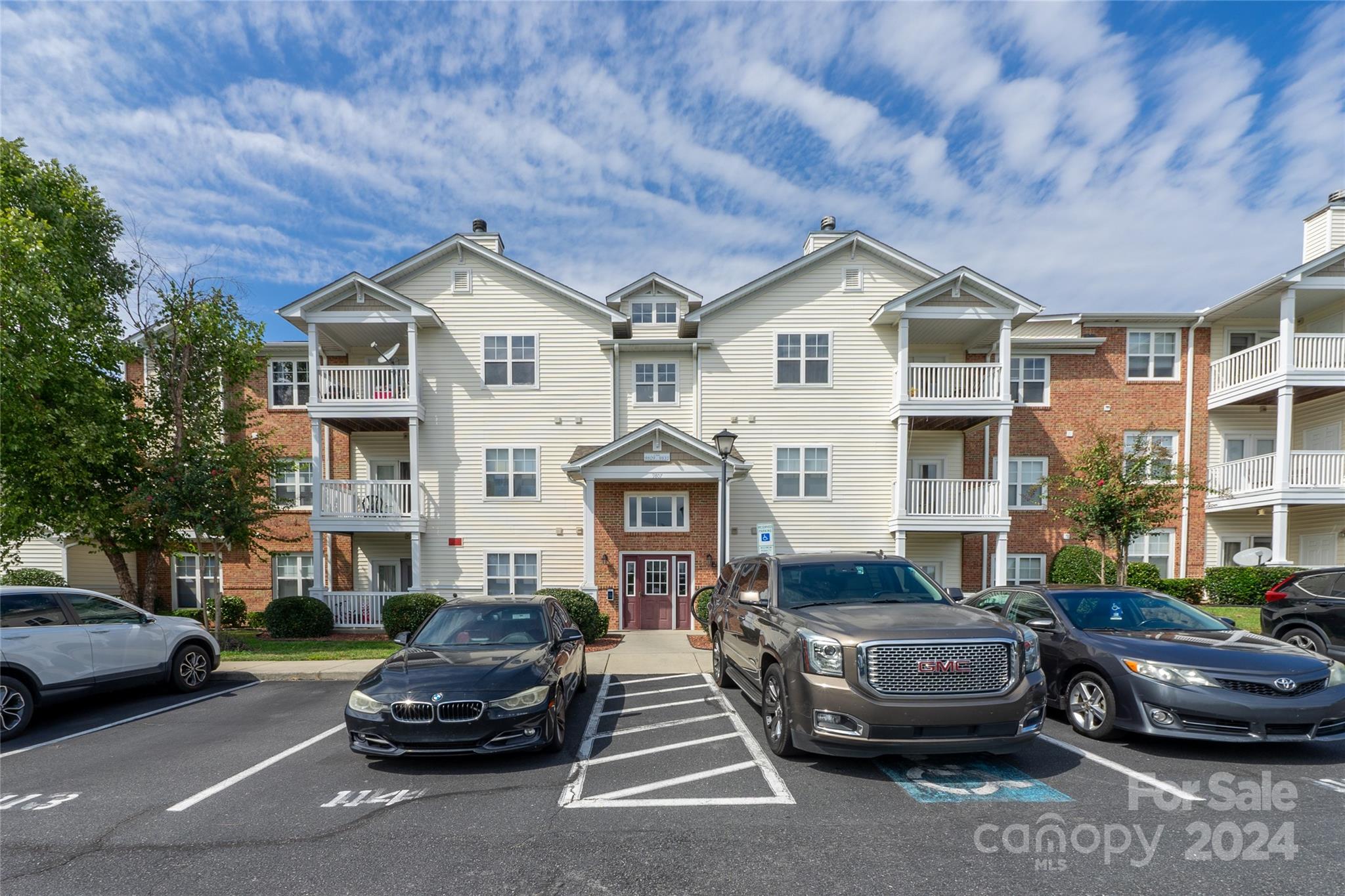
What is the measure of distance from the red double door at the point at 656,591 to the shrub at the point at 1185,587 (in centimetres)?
1265

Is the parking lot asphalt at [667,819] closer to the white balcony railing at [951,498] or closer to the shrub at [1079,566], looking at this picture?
the white balcony railing at [951,498]

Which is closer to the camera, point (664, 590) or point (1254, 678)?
point (1254, 678)

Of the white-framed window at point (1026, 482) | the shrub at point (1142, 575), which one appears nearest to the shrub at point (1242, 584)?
the shrub at point (1142, 575)

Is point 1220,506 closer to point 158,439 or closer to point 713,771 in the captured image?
point 713,771

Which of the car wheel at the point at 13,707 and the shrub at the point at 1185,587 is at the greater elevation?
the car wheel at the point at 13,707

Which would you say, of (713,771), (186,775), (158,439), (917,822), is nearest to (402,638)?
(186,775)

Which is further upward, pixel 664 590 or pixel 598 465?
pixel 598 465

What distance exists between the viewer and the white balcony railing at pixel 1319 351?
637 inches

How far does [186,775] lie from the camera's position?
222 inches

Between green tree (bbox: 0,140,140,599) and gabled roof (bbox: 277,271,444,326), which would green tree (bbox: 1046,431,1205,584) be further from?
green tree (bbox: 0,140,140,599)

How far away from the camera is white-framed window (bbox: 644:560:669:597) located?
16109 mm

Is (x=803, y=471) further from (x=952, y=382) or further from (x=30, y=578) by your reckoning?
(x=30, y=578)

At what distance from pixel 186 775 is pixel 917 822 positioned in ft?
20.9

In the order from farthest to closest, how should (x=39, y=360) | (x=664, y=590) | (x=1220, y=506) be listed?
(x=1220, y=506)
(x=664, y=590)
(x=39, y=360)
